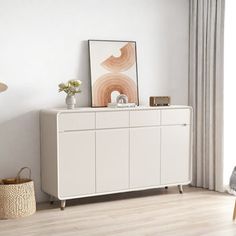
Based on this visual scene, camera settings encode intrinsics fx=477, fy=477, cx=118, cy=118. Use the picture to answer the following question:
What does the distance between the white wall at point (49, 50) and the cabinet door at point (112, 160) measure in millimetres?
538

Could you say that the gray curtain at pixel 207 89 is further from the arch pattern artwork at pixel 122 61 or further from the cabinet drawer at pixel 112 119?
the cabinet drawer at pixel 112 119

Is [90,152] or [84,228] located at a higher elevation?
[90,152]

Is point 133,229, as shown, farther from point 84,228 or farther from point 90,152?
point 90,152

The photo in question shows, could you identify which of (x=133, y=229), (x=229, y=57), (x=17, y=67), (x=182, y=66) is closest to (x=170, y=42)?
(x=182, y=66)

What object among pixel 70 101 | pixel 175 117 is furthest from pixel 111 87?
pixel 175 117

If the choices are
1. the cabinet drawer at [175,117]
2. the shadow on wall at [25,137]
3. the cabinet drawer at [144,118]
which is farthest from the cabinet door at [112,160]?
the shadow on wall at [25,137]

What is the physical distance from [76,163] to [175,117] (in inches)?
46.7

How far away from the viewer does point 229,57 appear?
5.06 m

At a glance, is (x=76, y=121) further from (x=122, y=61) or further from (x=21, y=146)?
(x=122, y=61)

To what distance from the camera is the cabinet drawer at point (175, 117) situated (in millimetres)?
4871

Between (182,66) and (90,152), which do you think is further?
(182,66)

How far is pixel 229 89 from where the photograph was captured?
16.7ft

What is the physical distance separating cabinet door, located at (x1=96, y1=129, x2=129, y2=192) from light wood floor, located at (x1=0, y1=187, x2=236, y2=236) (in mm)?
200

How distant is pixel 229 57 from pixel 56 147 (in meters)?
2.10
